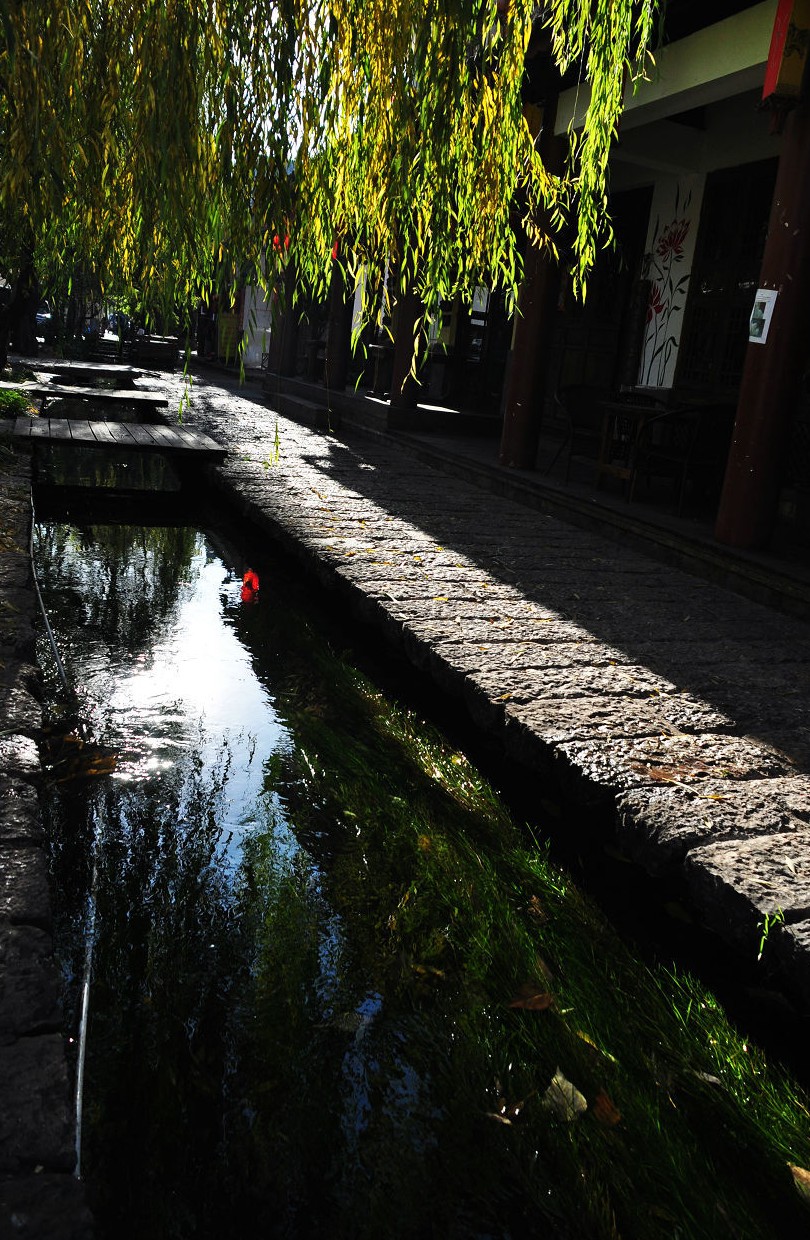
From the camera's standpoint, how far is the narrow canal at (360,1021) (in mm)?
1754

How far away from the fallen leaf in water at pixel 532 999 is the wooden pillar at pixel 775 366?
14.7 feet

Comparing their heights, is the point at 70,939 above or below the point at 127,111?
below

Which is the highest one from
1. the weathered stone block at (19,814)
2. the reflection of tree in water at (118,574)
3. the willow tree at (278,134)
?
the willow tree at (278,134)

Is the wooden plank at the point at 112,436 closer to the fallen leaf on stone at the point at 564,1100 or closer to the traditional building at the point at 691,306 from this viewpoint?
the traditional building at the point at 691,306

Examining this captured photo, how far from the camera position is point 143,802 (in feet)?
9.96

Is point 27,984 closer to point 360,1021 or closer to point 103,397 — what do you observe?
point 360,1021

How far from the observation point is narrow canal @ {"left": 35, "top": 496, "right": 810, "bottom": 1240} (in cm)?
175

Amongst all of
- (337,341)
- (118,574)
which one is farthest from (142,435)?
(337,341)

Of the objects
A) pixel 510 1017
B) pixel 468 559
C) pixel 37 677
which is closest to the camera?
pixel 510 1017

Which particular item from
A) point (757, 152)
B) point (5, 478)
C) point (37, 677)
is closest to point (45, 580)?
point (5, 478)

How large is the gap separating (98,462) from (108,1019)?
305 inches

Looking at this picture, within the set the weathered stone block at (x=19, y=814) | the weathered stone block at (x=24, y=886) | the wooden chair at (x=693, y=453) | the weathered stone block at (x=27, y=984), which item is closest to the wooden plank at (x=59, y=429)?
the wooden chair at (x=693, y=453)

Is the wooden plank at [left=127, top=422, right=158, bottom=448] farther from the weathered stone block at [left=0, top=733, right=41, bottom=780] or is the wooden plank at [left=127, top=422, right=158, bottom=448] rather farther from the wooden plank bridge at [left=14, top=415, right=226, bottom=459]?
the weathered stone block at [left=0, top=733, right=41, bottom=780]

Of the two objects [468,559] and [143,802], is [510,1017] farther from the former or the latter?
[468,559]
